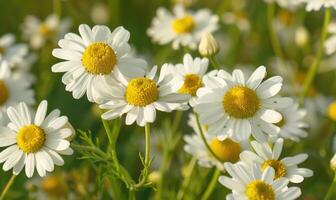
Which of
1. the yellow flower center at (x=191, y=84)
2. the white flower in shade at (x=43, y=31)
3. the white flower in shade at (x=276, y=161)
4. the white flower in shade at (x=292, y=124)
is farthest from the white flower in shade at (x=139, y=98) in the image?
the white flower in shade at (x=43, y=31)

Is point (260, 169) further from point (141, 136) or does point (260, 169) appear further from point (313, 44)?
point (313, 44)

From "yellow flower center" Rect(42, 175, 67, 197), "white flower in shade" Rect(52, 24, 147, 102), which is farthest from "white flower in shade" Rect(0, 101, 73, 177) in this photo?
"yellow flower center" Rect(42, 175, 67, 197)

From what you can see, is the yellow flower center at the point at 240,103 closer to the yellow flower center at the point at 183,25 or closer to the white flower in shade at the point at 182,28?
the white flower in shade at the point at 182,28

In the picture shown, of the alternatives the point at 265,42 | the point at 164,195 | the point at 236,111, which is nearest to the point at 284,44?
the point at 265,42

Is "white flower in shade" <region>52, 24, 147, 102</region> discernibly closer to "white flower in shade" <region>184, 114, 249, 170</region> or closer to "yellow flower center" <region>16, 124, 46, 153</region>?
"yellow flower center" <region>16, 124, 46, 153</region>

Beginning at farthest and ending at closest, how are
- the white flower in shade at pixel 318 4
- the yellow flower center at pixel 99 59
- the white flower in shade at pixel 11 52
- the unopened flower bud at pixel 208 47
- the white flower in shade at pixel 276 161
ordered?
the white flower in shade at pixel 11 52 < the white flower in shade at pixel 318 4 < the unopened flower bud at pixel 208 47 < the yellow flower center at pixel 99 59 < the white flower in shade at pixel 276 161

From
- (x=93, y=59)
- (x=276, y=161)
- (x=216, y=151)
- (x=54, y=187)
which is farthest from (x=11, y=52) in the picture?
(x=276, y=161)
